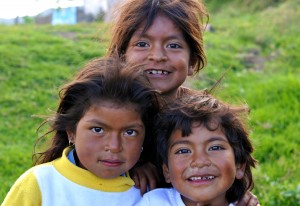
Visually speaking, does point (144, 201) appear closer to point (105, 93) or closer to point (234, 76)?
point (105, 93)

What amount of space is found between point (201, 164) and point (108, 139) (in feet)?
1.29

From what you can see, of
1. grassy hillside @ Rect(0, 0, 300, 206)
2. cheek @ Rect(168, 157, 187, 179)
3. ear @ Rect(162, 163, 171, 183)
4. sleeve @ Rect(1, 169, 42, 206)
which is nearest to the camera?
sleeve @ Rect(1, 169, 42, 206)

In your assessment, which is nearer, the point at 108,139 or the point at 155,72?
the point at 108,139

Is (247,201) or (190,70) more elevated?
(190,70)

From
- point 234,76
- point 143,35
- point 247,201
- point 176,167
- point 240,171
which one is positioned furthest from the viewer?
point 234,76

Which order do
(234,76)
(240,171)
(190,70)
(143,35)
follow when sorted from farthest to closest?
1. (234,76)
2. (190,70)
3. (143,35)
4. (240,171)

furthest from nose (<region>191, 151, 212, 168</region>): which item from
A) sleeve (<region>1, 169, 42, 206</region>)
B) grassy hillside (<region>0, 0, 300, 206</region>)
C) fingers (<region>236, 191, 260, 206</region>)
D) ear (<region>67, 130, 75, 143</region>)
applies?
grassy hillside (<region>0, 0, 300, 206</region>)

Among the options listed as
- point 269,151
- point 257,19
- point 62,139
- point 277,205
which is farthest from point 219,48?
point 62,139

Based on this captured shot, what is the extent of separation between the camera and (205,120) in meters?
2.82

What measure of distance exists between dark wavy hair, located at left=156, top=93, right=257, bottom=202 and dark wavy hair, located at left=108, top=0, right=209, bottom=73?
1.41 ft

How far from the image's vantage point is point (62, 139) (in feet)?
9.89

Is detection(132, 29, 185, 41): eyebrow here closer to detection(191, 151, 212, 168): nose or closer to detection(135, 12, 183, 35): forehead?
detection(135, 12, 183, 35): forehead

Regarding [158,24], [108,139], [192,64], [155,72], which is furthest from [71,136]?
[192,64]

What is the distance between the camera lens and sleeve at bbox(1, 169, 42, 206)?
267 cm
